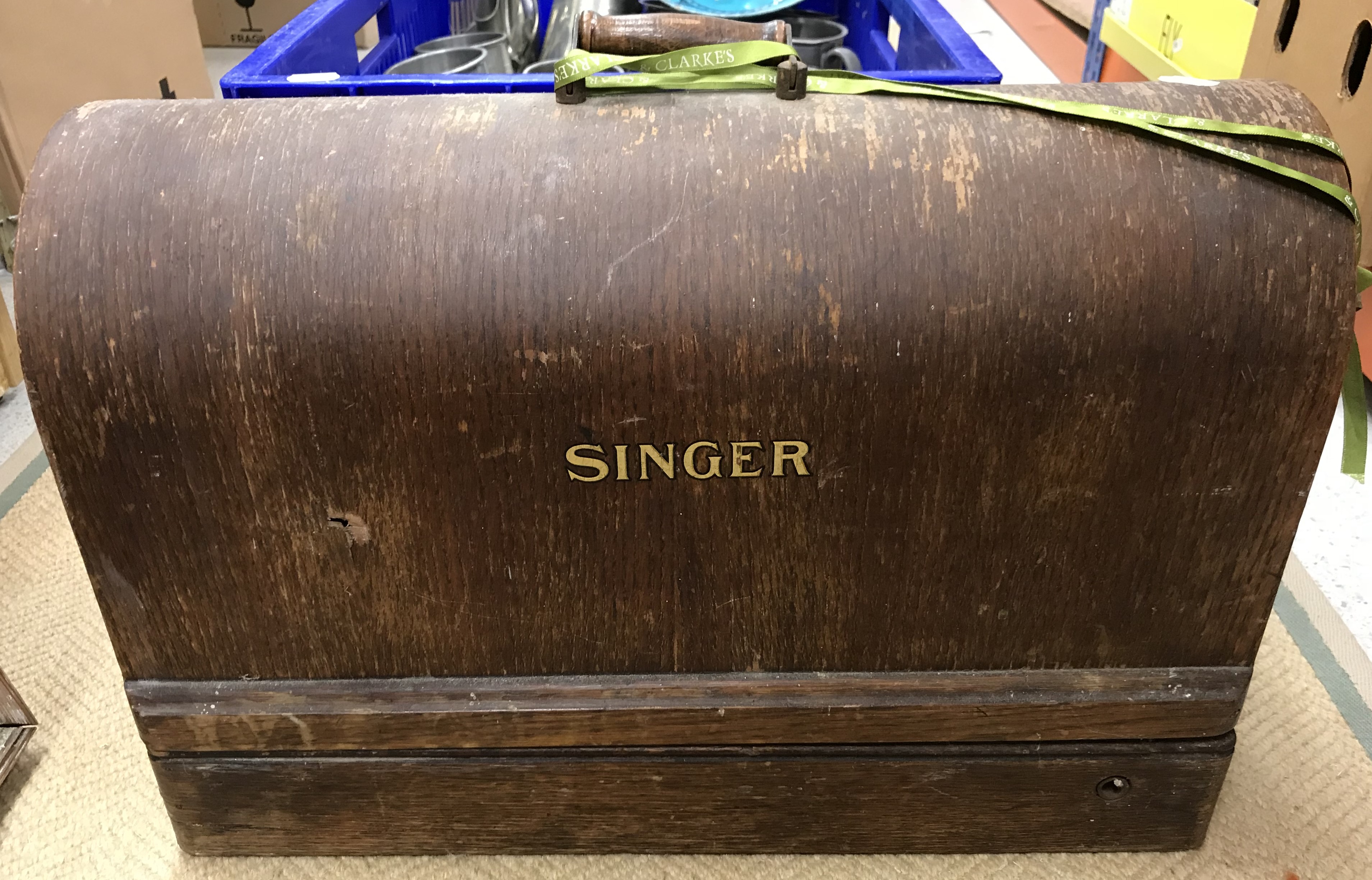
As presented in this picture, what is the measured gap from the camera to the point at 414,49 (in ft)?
4.48

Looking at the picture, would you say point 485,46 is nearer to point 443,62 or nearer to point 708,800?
point 443,62

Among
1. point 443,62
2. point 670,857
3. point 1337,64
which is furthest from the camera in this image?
point 443,62

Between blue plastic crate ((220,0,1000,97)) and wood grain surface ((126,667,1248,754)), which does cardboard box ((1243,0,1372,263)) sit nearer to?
blue plastic crate ((220,0,1000,97))

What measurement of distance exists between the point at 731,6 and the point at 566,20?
22 cm

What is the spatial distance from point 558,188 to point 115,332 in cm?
25

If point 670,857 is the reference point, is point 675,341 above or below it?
above

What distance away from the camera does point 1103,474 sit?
59 centimetres

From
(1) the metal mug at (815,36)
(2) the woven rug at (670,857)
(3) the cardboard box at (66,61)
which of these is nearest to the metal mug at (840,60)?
(1) the metal mug at (815,36)

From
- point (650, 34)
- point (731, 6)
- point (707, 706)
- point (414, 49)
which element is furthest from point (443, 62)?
point (707, 706)

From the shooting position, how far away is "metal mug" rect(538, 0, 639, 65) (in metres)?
1.23

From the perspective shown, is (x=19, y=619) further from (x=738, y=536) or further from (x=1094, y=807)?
(x=1094, y=807)

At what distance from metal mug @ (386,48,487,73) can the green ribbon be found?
581mm

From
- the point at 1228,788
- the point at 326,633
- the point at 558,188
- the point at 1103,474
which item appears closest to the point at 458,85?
the point at 558,188

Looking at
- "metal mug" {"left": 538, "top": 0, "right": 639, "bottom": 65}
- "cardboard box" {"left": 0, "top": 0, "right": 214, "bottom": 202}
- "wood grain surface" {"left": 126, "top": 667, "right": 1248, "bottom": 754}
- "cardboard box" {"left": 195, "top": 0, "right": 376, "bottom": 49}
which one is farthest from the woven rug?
"cardboard box" {"left": 195, "top": 0, "right": 376, "bottom": 49}
